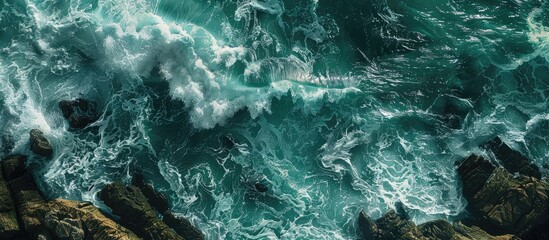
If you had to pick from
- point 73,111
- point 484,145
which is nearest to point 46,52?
point 73,111

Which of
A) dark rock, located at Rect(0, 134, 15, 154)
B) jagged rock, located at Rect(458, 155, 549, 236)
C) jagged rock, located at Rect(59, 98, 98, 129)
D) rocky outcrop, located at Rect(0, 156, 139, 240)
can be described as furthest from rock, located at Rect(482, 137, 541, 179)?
dark rock, located at Rect(0, 134, 15, 154)

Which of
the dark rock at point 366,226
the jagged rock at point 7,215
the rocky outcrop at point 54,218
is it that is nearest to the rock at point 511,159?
the dark rock at point 366,226

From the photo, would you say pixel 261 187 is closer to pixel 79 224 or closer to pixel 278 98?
pixel 278 98

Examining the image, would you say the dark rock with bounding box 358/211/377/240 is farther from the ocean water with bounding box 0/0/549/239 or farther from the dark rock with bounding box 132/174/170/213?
the dark rock with bounding box 132/174/170/213

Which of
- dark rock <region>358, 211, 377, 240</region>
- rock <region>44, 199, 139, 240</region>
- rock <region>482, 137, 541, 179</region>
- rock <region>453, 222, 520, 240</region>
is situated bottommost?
rock <region>44, 199, 139, 240</region>

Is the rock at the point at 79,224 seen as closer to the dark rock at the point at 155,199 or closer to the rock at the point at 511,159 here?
the dark rock at the point at 155,199
